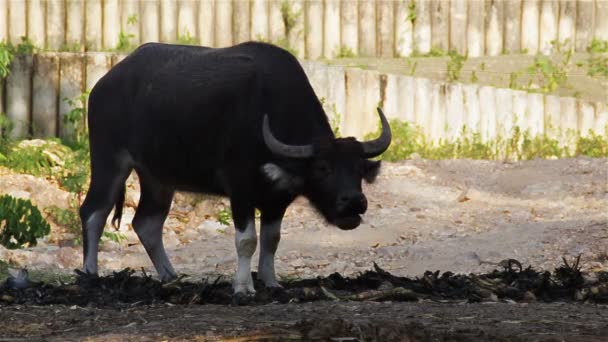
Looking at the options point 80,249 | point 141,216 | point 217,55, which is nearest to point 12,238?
point 80,249

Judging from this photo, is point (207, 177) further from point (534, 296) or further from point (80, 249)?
point (80, 249)

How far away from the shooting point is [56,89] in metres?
15.8

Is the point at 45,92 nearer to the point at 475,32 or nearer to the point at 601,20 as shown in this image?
the point at 475,32

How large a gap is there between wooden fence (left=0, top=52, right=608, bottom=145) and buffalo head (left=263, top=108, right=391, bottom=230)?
697 cm

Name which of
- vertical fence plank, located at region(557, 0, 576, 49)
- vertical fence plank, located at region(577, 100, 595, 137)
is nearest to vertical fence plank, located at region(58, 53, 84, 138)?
vertical fence plank, located at region(577, 100, 595, 137)

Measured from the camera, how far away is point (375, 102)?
16516 millimetres

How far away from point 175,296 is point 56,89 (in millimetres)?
7456

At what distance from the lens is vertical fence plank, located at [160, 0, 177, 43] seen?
17.2 m

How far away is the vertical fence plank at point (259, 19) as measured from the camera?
17.5 m

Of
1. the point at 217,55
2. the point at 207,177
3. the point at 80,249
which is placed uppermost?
the point at 217,55

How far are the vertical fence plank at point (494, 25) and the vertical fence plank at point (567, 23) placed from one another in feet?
2.77

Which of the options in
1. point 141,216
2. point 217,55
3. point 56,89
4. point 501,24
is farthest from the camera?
point 501,24

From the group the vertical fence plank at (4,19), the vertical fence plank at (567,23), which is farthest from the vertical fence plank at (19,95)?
the vertical fence plank at (567,23)

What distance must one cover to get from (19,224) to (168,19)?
4932 mm
